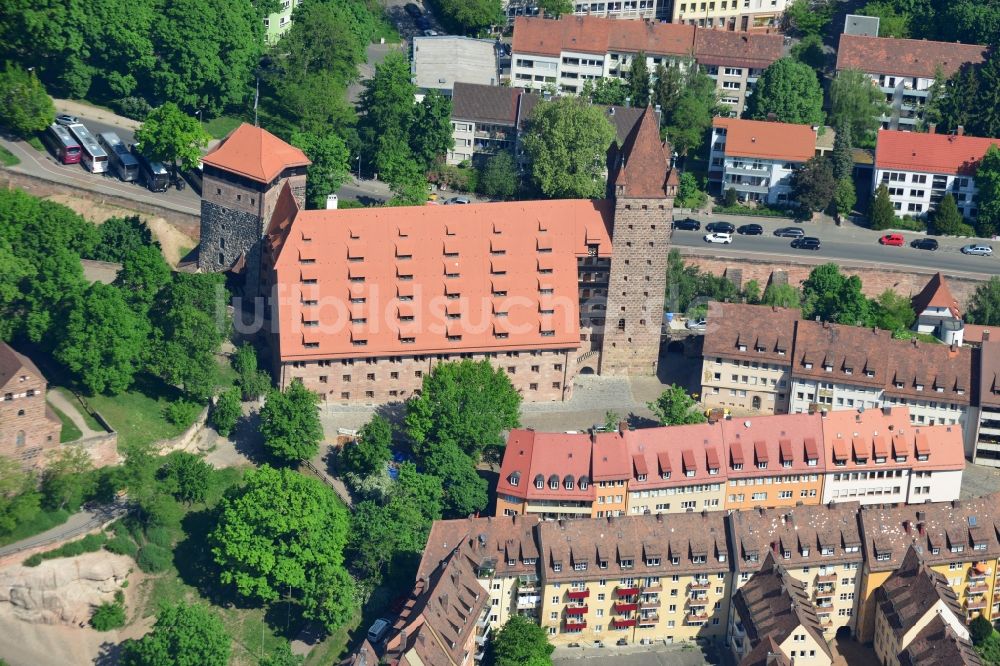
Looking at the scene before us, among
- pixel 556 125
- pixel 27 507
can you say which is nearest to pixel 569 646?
pixel 27 507

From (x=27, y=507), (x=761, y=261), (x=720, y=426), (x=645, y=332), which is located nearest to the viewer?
(x=27, y=507)

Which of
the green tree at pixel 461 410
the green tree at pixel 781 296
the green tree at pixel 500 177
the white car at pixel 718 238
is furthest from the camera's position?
the green tree at pixel 500 177

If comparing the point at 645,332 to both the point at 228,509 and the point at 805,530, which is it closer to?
the point at 805,530

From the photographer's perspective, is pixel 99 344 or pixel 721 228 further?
pixel 721 228

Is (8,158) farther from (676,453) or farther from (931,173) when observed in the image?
(931,173)

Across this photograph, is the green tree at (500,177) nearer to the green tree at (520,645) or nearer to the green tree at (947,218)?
the green tree at (947,218)

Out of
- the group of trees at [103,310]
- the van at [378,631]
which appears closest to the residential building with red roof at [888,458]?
the van at [378,631]

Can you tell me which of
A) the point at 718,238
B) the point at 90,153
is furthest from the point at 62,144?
the point at 718,238
